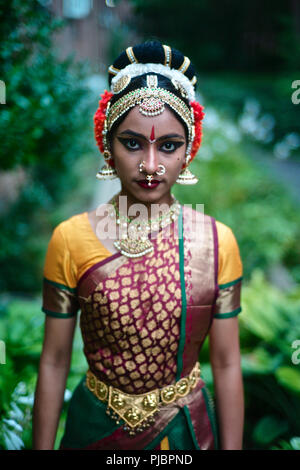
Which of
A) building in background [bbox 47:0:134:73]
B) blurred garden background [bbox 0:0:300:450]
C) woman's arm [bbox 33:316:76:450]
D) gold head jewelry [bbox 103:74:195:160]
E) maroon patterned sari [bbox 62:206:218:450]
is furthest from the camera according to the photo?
building in background [bbox 47:0:134:73]

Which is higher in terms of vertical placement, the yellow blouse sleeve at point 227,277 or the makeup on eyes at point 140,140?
the makeup on eyes at point 140,140

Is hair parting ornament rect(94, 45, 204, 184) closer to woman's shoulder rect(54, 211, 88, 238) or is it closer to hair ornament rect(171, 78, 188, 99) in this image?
hair ornament rect(171, 78, 188, 99)

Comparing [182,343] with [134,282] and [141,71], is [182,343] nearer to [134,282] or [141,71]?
[134,282]

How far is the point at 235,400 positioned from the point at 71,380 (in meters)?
1.57

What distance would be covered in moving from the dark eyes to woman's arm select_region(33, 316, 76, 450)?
2.54 feet

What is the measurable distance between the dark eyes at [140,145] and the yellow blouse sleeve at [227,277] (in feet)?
1.35

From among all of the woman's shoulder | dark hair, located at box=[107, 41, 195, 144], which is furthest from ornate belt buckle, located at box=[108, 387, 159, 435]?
dark hair, located at box=[107, 41, 195, 144]

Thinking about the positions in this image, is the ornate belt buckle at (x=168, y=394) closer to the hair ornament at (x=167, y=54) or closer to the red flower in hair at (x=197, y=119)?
the red flower in hair at (x=197, y=119)

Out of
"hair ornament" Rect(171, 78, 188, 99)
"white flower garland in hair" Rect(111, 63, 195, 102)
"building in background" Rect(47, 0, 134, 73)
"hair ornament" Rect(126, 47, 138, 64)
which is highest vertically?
"building in background" Rect(47, 0, 134, 73)

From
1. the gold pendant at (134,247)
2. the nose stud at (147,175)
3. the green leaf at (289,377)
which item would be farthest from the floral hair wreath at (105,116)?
the green leaf at (289,377)

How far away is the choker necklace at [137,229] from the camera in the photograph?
1.63 meters

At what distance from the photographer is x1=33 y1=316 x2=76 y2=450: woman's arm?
1.71 metres

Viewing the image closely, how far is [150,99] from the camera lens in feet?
4.87
